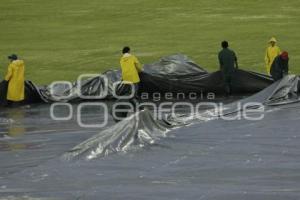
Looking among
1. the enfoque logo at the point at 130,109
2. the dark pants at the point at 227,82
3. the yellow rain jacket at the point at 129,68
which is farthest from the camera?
the dark pants at the point at 227,82

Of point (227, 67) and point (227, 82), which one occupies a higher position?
point (227, 67)

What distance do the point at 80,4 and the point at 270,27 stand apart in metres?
10.2

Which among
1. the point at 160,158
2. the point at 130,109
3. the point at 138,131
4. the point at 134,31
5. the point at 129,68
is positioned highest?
the point at 129,68

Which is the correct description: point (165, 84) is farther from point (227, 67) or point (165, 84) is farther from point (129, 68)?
point (227, 67)

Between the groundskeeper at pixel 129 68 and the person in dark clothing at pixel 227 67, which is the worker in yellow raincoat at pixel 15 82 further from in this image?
the person in dark clothing at pixel 227 67

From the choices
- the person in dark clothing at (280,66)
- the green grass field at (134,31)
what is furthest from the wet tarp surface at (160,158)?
the green grass field at (134,31)

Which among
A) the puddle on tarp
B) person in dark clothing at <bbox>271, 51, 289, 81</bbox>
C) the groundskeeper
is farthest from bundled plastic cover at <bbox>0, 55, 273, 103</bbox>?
the puddle on tarp

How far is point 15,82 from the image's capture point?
16.0m

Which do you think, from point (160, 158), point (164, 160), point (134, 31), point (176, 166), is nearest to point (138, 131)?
point (160, 158)

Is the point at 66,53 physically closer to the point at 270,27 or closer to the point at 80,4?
the point at 270,27

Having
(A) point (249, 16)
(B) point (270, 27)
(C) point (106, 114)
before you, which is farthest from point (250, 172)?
(A) point (249, 16)

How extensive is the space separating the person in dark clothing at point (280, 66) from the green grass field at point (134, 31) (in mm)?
3621

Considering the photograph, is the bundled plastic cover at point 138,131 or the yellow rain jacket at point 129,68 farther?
the yellow rain jacket at point 129,68

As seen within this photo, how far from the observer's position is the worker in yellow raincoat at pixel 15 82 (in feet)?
52.1
